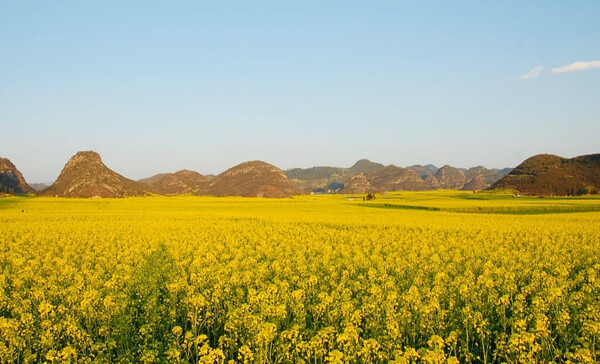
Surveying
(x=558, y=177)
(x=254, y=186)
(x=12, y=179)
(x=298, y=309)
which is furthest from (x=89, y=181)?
(x=558, y=177)

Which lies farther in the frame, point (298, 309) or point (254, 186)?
point (254, 186)

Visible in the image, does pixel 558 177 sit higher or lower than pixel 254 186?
higher

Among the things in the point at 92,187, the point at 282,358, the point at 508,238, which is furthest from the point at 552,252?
the point at 92,187

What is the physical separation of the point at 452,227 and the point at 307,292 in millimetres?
24356

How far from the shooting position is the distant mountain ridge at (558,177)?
11166 cm

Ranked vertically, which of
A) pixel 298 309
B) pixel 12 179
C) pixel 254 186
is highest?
pixel 12 179

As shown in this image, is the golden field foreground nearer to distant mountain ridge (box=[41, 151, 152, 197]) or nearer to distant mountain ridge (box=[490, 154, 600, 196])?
distant mountain ridge (box=[490, 154, 600, 196])

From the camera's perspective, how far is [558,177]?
121500 mm

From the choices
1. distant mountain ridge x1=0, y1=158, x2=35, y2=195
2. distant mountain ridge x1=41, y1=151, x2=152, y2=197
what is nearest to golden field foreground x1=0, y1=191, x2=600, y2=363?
distant mountain ridge x1=41, y1=151, x2=152, y2=197

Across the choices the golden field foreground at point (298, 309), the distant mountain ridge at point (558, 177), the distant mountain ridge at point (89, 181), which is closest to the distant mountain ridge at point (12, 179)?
the distant mountain ridge at point (89, 181)

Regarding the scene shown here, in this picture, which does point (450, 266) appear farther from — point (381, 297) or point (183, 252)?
point (183, 252)

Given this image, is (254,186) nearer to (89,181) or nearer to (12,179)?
(89,181)

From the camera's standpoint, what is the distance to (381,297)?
373 inches

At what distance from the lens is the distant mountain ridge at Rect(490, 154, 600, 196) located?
11166cm
